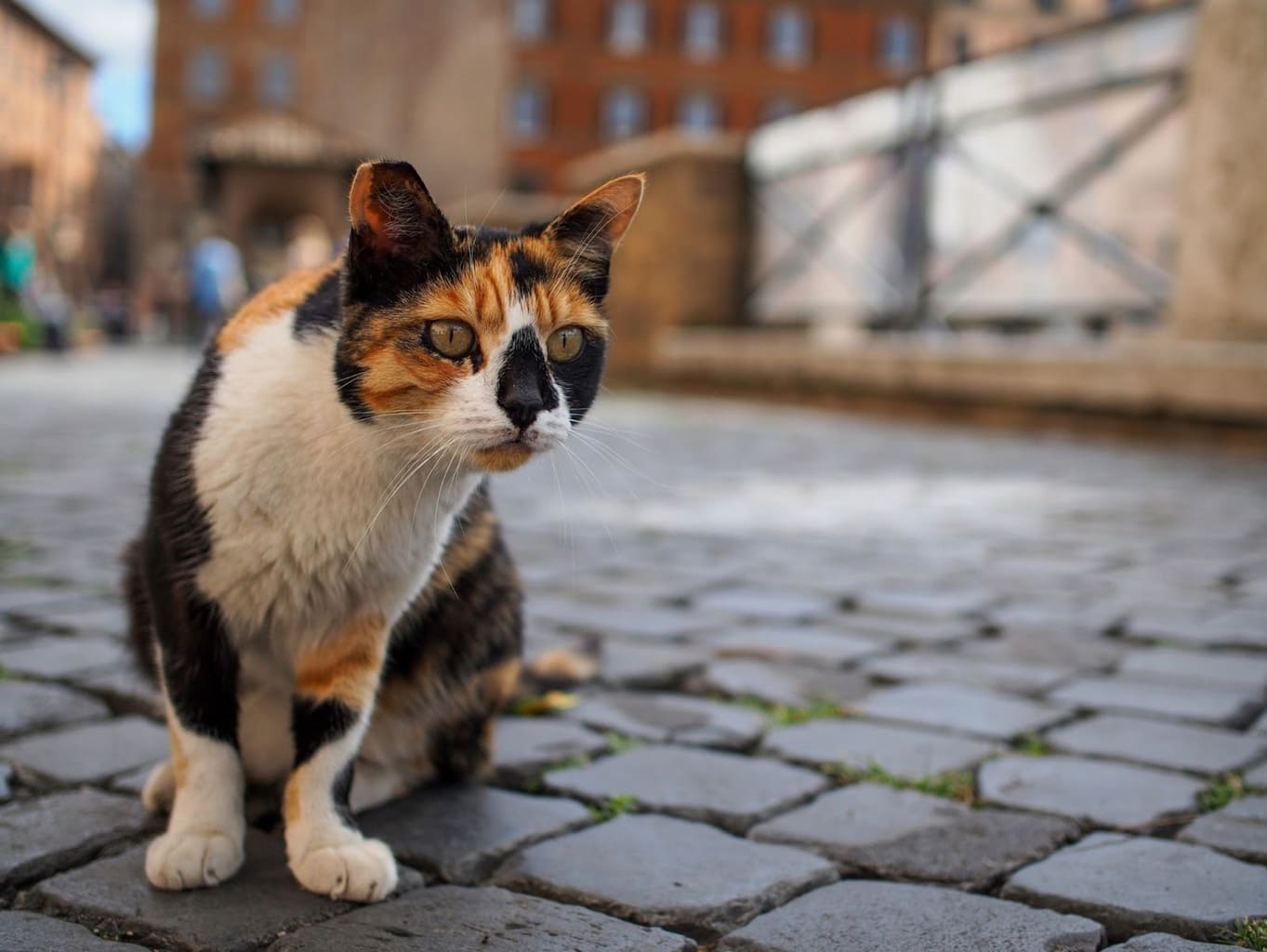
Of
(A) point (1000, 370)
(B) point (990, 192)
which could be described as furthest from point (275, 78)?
(A) point (1000, 370)

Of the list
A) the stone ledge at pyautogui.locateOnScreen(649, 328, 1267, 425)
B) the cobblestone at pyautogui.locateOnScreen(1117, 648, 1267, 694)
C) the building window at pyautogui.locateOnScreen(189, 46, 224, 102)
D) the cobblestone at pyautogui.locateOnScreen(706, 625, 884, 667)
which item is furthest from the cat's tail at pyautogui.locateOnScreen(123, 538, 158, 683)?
the building window at pyautogui.locateOnScreen(189, 46, 224, 102)

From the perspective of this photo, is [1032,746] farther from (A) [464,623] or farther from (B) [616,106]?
(B) [616,106]

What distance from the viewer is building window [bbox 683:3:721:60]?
52312 millimetres

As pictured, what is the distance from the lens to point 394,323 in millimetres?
1994

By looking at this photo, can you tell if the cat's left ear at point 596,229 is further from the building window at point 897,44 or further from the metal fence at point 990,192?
the building window at point 897,44

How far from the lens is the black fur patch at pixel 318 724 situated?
2104mm

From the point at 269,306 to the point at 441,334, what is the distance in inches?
16.4

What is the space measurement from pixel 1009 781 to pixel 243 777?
4.41ft

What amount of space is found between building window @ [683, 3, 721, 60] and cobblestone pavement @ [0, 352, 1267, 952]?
49.2 metres

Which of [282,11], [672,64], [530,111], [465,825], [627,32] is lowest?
[465,825]

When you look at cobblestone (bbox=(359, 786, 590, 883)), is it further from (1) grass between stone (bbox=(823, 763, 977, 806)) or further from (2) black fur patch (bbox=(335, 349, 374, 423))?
(2) black fur patch (bbox=(335, 349, 374, 423))

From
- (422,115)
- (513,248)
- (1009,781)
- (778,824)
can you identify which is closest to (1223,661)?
(1009,781)

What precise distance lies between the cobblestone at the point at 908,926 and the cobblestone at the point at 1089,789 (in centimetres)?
47

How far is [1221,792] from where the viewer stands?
8.08ft
